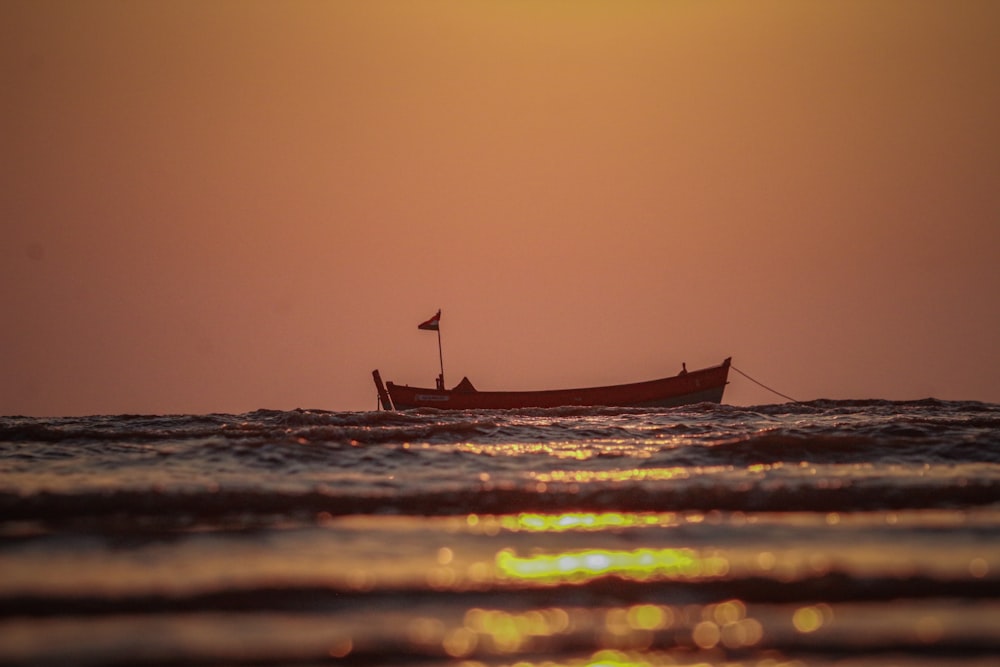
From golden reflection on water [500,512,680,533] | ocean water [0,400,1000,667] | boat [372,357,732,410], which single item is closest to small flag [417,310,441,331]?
boat [372,357,732,410]

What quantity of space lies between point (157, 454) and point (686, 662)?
784 centimetres

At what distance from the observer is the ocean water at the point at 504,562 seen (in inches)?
129

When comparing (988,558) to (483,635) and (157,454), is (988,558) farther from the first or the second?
(157,454)

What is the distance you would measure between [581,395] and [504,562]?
31275 mm

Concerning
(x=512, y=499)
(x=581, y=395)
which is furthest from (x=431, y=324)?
(x=512, y=499)

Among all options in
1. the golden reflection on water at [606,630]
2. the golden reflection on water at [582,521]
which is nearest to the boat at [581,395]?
the golden reflection on water at [582,521]

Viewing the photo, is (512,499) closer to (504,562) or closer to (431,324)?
(504,562)

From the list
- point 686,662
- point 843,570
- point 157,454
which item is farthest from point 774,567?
point 157,454

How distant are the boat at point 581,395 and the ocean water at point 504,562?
26064 mm

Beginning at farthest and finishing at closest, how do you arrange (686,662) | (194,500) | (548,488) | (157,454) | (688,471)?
(157,454) → (688,471) → (548,488) → (194,500) → (686,662)

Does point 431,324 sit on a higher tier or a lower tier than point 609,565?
higher

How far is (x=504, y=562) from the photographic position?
14.9 ft

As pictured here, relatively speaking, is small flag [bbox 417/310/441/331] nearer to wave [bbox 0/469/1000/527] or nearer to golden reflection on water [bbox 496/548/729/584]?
wave [bbox 0/469/1000/527]

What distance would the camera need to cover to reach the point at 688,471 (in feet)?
26.7
